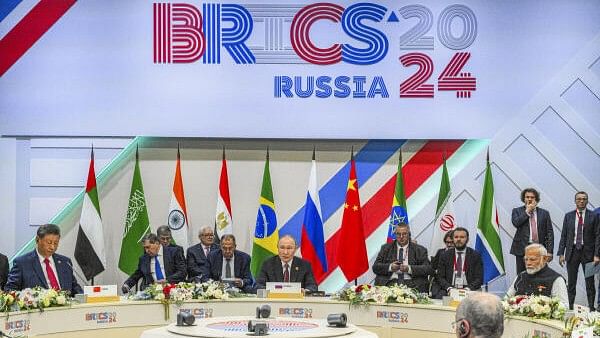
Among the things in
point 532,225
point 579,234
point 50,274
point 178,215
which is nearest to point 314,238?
point 178,215

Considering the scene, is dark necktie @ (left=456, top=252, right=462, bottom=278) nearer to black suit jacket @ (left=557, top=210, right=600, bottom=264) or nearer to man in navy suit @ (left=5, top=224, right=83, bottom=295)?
black suit jacket @ (left=557, top=210, right=600, bottom=264)

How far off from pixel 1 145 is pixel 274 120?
10.6 ft

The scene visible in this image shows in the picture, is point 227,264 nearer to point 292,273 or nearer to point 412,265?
point 292,273

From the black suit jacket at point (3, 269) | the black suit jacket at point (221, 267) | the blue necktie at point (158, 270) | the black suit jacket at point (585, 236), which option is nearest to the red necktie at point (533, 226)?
the black suit jacket at point (585, 236)

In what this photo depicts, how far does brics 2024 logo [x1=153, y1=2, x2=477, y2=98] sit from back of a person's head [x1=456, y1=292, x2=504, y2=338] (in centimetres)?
848

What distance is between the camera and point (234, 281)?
32.0 ft

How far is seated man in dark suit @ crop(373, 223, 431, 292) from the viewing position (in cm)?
1003

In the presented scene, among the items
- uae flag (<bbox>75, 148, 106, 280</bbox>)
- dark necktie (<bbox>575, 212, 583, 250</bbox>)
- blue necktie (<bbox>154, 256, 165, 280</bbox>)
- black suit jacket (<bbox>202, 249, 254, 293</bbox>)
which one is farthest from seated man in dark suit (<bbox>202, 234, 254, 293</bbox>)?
dark necktie (<bbox>575, 212, 583, 250</bbox>)

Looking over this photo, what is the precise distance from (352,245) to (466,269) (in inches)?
60.9

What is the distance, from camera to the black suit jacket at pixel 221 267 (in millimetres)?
10539

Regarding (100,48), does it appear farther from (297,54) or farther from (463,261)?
(463,261)

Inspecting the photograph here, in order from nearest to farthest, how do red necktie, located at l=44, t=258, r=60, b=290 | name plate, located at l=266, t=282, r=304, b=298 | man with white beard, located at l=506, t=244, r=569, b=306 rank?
1. man with white beard, located at l=506, t=244, r=569, b=306
2. name plate, located at l=266, t=282, r=304, b=298
3. red necktie, located at l=44, t=258, r=60, b=290

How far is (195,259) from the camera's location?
10750mm

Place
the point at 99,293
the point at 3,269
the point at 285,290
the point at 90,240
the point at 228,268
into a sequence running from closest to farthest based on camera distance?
the point at 99,293 → the point at 285,290 → the point at 3,269 → the point at 228,268 → the point at 90,240
